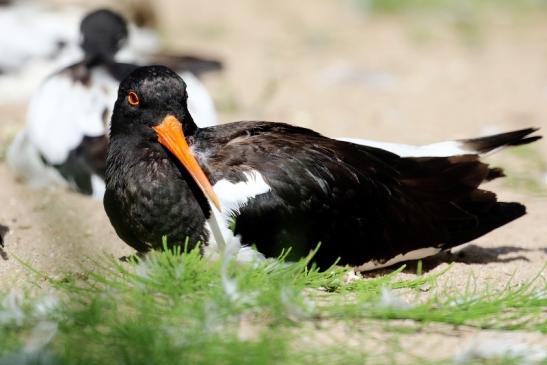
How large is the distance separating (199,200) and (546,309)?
1.49 metres

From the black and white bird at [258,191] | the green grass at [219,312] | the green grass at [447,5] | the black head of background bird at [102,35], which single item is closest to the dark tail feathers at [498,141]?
the black and white bird at [258,191]

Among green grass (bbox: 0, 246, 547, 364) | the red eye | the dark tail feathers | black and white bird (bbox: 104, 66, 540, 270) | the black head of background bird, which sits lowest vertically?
green grass (bbox: 0, 246, 547, 364)

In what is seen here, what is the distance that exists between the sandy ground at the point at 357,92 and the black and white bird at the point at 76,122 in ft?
0.43

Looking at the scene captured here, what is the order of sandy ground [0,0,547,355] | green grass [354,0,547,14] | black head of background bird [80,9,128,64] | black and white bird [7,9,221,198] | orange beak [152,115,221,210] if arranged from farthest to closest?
green grass [354,0,547,14], black head of background bird [80,9,128,64], black and white bird [7,9,221,198], sandy ground [0,0,547,355], orange beak [152,115,221,210]

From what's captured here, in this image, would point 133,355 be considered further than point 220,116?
No

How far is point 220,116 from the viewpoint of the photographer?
738 cm

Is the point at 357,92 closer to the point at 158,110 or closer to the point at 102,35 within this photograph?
the point at 102,35

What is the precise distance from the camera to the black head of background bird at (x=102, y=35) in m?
6.24

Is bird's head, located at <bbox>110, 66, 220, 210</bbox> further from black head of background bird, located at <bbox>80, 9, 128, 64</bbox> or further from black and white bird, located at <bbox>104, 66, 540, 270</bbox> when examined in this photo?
black head of background bird, located at <bbox>80, 9, 128, 64</bbox>

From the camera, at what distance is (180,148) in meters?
3.96

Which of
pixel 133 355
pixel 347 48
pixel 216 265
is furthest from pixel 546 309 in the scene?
pixel 347 48

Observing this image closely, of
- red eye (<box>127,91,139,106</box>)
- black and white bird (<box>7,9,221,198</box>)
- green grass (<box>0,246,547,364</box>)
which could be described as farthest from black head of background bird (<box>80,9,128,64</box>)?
green grass (<box>0,246,547,364</box>)

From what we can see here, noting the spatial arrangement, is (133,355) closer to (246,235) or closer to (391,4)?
(246,235)

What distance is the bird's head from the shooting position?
4023mm
